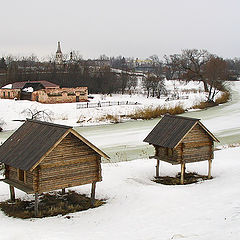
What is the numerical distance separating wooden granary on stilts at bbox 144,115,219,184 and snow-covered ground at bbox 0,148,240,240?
1.44 metres

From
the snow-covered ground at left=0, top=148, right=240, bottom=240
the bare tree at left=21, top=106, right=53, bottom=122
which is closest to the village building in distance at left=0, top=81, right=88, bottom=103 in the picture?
the bare tree at left=21, top=106, right=53, bottom=122

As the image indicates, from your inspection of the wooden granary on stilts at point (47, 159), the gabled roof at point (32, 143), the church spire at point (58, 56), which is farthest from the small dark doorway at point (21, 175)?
the church spire at point (58, 56)

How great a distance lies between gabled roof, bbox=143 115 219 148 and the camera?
20.4 metres

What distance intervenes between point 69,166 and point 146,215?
11.8 feet

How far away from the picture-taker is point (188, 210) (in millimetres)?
16250

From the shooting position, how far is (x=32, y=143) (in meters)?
A: 16.3

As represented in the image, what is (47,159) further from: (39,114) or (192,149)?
(39,114)

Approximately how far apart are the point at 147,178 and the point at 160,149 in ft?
6.16

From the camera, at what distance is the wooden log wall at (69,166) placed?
15836 millimetres

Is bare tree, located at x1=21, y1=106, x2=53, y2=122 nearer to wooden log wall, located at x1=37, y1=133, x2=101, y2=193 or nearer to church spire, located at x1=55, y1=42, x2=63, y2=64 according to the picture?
wooden log wall, located at x1=37, y1=133, x2=101, y2=193

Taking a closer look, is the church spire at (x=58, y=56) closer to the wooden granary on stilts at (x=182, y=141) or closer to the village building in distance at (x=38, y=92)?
the village building in distance at (x=38, y=92)

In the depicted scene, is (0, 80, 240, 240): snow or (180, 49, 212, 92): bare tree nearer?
(0, 80, 240, 240): snow

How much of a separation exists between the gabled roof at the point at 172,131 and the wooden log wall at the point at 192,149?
0.38m

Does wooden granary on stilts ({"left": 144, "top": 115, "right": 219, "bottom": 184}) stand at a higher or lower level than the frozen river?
higher
